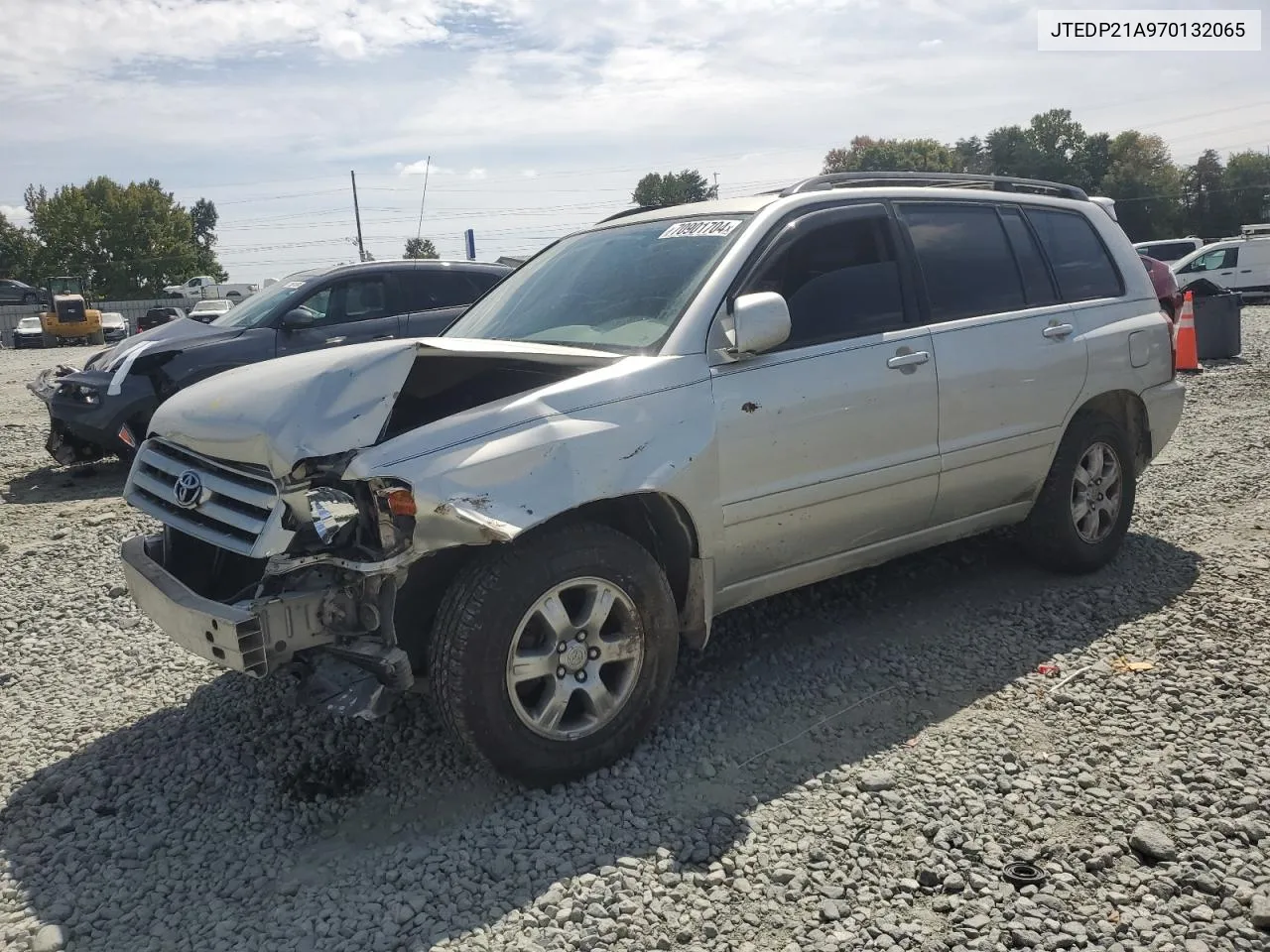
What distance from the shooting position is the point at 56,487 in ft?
28.5

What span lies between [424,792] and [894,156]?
9243 cm

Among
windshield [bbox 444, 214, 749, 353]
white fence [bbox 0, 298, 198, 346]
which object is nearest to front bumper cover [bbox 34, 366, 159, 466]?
windshield [bbox 444, 214, 749, 353]

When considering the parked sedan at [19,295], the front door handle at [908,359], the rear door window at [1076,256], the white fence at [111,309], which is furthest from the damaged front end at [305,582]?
the parked sedan at [19,295]

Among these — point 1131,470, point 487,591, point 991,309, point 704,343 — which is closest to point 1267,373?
point 1131,470

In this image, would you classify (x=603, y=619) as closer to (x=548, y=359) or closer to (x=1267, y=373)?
(x=548, y=359)

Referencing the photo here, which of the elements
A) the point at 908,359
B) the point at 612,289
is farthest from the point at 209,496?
the point at 908,359

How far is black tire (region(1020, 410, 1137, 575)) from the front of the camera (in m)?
5.00

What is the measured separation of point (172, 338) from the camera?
30.0ft

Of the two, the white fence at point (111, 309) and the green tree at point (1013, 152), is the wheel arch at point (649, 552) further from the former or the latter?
the green tree at point (1013, 152)

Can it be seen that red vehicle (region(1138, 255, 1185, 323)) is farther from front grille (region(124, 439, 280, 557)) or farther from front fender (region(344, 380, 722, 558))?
front grille (region(124, 439, 280, 557))

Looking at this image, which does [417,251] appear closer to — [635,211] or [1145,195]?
[635,211]

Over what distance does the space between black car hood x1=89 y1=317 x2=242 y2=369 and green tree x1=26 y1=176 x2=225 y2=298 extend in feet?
229

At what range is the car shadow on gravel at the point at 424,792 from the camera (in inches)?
114

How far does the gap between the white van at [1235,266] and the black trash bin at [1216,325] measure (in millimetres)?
13341
